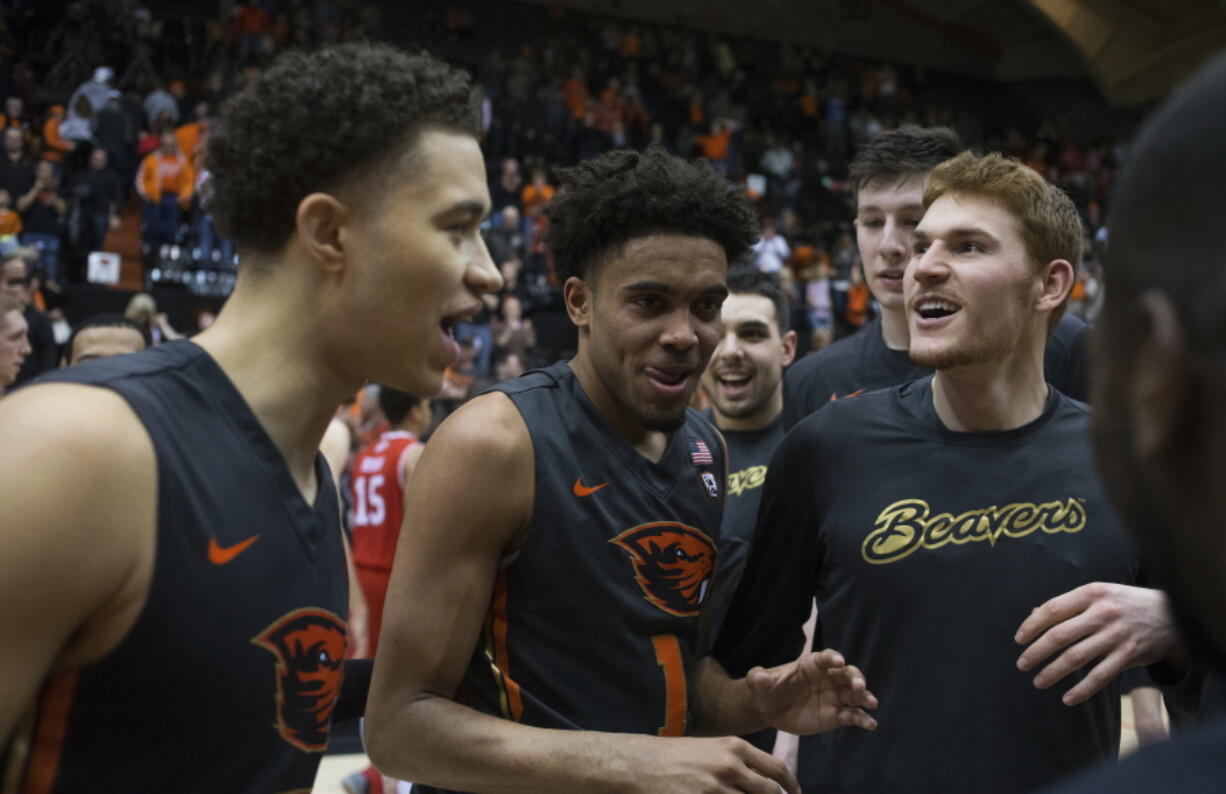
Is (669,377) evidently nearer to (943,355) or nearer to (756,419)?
(943,355)

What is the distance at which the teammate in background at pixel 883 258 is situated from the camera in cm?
351

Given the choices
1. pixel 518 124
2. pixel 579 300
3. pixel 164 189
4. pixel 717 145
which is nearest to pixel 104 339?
pixel 579 300

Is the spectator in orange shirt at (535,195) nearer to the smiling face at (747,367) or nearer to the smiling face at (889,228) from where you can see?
the smiling face at (747,367)

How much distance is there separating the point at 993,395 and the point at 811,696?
0.76m

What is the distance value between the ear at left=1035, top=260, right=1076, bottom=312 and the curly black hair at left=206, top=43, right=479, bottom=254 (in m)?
1.42

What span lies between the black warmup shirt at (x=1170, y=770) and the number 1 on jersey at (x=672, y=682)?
1578mm

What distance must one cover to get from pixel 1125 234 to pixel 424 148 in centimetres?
117

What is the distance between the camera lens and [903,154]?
11.7ft

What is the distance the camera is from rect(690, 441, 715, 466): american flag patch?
8.31ft

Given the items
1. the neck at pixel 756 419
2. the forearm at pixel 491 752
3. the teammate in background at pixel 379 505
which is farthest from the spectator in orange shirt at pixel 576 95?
the forearm at pixel 491 752

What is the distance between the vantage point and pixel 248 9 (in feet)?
55.1

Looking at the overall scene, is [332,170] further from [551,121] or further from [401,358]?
[551,121]

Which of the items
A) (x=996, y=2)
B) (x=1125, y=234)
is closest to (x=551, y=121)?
(x=996, y=2)

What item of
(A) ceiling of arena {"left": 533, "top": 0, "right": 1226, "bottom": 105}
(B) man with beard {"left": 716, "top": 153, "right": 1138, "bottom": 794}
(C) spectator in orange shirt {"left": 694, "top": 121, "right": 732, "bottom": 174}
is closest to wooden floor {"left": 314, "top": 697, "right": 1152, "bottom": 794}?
(B) man with beard {"left": 716, "top": 153, "right": 1138, "bottom": 794}
